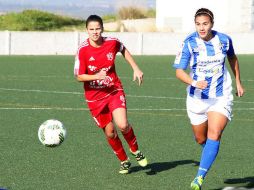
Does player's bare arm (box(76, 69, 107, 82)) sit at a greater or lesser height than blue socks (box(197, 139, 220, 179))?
greater

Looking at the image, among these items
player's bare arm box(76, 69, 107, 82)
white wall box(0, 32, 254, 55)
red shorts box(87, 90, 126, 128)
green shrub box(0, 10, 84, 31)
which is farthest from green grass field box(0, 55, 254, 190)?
green shrub box(0, 10, 84, 31)

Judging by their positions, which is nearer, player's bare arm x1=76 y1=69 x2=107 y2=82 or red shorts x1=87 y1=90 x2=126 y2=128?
player's bare arm x1=76 y1=69 x2=107 y2=82

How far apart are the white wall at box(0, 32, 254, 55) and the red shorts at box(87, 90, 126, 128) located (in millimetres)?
34391

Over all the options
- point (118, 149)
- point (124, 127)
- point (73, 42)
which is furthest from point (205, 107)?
point (73, 42)

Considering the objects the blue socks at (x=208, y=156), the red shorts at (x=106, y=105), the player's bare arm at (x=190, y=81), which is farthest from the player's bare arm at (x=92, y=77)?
the blue socks at (x=208, y=156)

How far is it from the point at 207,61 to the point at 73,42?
37101 millimetres

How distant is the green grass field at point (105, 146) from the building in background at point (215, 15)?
35.1 meters

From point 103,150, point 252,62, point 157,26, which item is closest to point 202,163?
point 103,150

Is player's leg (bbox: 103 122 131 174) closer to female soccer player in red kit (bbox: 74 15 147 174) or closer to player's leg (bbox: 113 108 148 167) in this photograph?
female soccer player in red kit (bbox: 74 15 147 174)

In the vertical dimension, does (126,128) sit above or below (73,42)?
above

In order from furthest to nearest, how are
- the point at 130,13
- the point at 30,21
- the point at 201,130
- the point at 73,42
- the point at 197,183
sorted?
the point at 130,13 < the point at 30,21 < the point at 73,42 < the point at 201,130 < the point at 197,183

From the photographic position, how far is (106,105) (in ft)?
35.1

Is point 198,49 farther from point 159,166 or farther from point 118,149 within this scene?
point 159,166

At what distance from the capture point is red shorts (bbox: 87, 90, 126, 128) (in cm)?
1068
